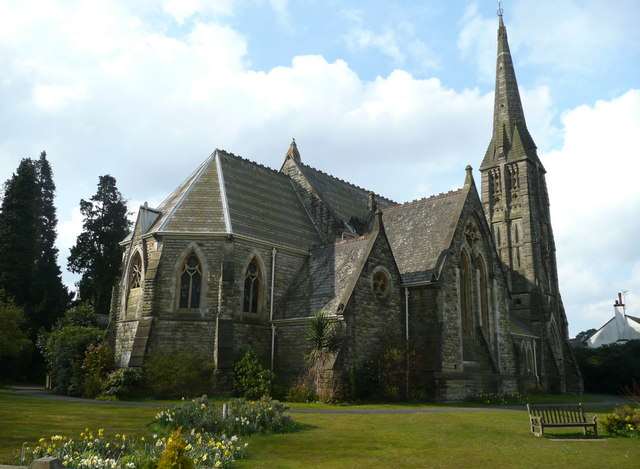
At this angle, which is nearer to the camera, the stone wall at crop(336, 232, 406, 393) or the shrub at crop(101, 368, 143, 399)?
the shrub at crop(101, 368, 143, 399)

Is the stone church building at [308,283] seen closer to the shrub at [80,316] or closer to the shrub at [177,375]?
the shrub at [177,375]

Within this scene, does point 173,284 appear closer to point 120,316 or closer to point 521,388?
point 120,316

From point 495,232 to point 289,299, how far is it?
36.3 meters

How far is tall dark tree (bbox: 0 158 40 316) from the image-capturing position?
142 feet

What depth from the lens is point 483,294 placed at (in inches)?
1191

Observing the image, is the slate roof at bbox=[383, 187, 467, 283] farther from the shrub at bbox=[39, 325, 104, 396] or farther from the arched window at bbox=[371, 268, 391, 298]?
the shrub at bbox=[39, 325, 104, 396]

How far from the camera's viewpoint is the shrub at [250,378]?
24.0m

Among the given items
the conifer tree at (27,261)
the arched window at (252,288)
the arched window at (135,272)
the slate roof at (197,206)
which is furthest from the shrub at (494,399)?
the conifer tree at (27,261)

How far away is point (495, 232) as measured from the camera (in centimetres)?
5853

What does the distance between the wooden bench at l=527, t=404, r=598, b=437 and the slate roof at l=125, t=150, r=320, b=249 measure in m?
16.4

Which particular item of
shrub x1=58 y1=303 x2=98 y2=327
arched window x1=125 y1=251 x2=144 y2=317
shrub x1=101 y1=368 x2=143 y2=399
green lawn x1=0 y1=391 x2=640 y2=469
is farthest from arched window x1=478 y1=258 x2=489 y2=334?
shrub x1=58 y1=303 x2=98 y2=327

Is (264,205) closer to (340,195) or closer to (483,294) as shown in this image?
(340,195)

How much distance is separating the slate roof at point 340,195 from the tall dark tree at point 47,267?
80.4 ft

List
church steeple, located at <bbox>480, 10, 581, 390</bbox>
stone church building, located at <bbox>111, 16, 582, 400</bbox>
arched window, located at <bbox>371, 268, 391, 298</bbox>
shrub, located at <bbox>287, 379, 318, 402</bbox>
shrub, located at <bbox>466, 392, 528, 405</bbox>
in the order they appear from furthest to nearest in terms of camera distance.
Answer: church steeple, located at <bbox>480, 10, 581, 390</bbox> < arched window, located at <bbox>371, 268, 391, 298</bbox> < shrub, located at <bbox>466, 392, 528, 405</bbox> < stone church building, located at <bbox>111, 16, 582, 400</bbox> < shrub, located at <bbox>287, 379, 318, 402</bbox>
